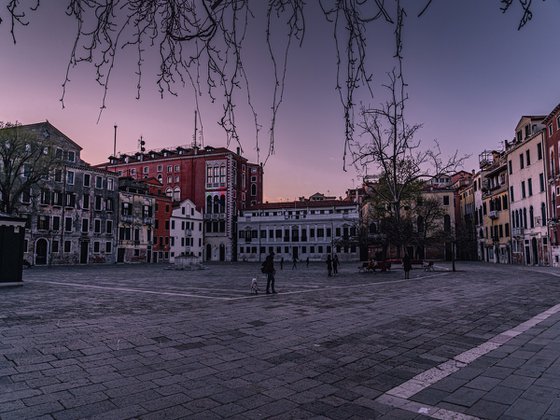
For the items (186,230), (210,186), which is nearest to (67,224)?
(186,230)

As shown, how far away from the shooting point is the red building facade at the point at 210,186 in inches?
2657

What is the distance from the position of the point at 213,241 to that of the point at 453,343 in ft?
207

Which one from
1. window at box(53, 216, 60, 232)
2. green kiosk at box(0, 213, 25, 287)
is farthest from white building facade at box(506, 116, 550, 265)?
window at box(53, 216, 60, 232)

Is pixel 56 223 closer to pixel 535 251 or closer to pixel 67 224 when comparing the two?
pixel 67 224

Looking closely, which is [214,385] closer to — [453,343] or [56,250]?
[453,343]

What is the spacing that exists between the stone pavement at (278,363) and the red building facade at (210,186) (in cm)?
5690

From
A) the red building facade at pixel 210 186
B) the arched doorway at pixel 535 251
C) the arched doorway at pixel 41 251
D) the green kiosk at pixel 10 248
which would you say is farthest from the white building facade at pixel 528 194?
the arched doorway at pixel 41 251

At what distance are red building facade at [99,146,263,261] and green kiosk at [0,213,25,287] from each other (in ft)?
164

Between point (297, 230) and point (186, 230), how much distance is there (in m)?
18.2

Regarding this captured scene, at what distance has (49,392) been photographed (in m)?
4.36

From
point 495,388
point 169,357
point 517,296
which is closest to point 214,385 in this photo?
point 169,357

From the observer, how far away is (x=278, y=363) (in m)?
5.66

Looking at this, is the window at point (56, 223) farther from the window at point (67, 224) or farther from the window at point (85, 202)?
the window at point (85, 202)

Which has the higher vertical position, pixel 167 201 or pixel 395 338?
pixel 167 201
